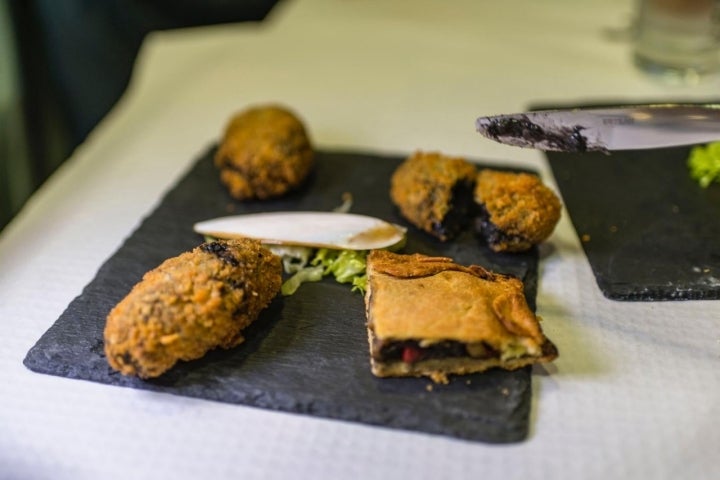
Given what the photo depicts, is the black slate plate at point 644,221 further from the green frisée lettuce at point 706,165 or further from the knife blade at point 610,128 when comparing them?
the knife blade at point 610,128

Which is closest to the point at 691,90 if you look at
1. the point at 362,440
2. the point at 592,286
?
the point at 592,286

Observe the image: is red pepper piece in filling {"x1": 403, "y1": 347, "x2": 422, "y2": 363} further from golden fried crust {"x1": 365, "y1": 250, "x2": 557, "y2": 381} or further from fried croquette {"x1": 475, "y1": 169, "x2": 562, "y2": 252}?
fried croquette {"x1": 475, "y1": 169, "x2": 562, "y2": 252}

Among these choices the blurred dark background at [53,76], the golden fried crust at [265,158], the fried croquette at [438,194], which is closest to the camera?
the fried croquette at [438,194]

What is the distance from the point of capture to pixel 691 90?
2.21m

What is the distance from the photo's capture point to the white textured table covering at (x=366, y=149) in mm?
1077

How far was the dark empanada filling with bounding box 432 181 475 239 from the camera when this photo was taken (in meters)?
1.51

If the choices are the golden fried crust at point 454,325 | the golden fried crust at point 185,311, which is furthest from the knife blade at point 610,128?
the golden fried crust at point 185,311

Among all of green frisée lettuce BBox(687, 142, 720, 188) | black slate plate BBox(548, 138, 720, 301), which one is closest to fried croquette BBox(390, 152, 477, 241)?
black slate plate BBox(548, 138, 720, 301)

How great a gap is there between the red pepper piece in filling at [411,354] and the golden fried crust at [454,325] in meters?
0.01

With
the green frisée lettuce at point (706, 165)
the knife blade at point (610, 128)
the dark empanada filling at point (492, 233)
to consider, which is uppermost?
the knife blade at point (610, 128)

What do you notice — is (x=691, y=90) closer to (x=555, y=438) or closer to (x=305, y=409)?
(x=555, y=438)

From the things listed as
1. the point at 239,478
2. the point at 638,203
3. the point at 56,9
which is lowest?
the point at 239,478

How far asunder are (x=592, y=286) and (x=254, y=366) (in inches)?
27.0

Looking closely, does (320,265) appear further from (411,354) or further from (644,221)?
(644,221)
